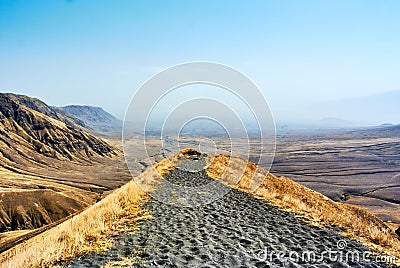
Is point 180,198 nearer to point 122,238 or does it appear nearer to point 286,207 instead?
point 286,207

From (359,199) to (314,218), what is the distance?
99.9 meters

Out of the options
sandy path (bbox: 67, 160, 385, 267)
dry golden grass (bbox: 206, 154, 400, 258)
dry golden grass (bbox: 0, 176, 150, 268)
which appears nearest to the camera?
sandy path (bbox: 67, 160, 385, 267)

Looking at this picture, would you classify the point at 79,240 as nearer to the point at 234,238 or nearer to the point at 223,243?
the point at 223,243

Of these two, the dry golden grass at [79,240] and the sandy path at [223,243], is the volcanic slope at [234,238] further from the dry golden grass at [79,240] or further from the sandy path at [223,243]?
the dry golden grass at [79,240]

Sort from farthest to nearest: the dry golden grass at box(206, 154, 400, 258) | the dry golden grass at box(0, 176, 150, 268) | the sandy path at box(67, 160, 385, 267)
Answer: the dry golden grass at box(206, 154, 400, 258) < the dry golden grass at box(0, 176, 150, 268) < the sandy path at box(67, 160, 385, 267)

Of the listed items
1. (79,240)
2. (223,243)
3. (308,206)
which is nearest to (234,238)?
(223,243)

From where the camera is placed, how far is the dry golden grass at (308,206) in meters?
9.73

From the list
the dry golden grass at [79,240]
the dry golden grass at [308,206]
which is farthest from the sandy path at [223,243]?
the dry golden grass at [308,206]

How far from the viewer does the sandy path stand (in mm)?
7477

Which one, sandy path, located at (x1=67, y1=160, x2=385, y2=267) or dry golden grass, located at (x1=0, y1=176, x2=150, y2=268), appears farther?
dry golden grass, located at (x1=0, y1=176, x2=150, y2=268)

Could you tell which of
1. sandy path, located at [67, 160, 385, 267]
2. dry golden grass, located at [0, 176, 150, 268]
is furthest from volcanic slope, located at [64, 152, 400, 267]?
dry golden grass, located at [0, 176, 150, 268]

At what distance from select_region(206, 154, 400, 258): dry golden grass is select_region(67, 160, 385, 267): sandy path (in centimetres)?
82

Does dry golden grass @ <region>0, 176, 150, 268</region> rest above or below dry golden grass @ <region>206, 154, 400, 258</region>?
above

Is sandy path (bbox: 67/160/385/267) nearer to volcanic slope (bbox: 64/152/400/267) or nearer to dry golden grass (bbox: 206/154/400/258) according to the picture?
volcanic slope (bbox: 64/152/400/267)
